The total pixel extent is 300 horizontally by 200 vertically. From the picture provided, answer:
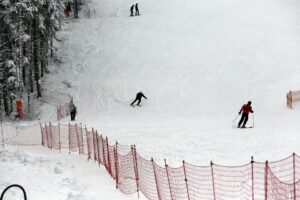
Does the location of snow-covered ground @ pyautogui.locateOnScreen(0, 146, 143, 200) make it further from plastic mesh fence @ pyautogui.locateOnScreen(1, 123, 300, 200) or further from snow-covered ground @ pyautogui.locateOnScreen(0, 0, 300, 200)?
plastic mesh fence @ pyautogui.locateOnScreen(1, 123, 300, 200)

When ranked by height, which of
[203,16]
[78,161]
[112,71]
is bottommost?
[78,161]

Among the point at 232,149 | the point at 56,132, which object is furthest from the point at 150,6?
the point at 232,149

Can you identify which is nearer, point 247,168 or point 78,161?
point 247,168

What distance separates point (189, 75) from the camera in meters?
33.3

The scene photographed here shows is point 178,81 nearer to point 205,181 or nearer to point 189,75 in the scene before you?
point 189,75

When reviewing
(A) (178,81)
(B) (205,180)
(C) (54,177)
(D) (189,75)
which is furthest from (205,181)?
(D) (189,75)

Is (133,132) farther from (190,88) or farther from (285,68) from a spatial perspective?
(285,68)

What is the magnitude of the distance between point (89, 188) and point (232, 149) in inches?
264

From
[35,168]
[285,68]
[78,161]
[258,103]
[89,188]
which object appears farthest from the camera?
[285,68]

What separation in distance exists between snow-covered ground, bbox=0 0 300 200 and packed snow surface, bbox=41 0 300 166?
76 mm

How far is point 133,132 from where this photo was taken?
22500 millimetres

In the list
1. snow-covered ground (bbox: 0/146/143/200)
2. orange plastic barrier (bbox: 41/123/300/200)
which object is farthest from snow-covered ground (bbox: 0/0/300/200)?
orange plastic barrier (bbox: 41/123/300/200)

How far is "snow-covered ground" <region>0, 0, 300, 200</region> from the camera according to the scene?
55.6 ft

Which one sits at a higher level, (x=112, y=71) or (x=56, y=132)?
(x=112, y=71)
